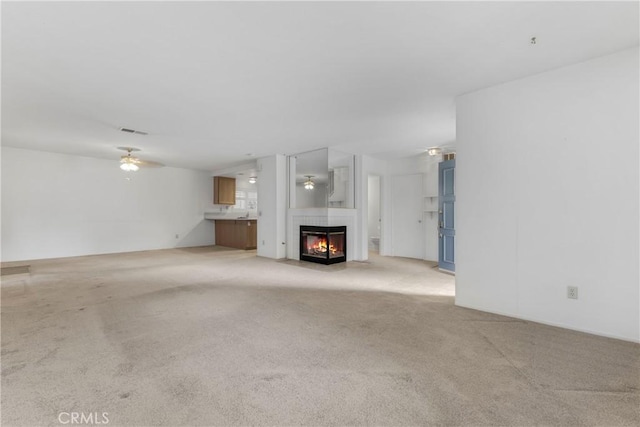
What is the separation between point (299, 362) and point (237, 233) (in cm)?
714

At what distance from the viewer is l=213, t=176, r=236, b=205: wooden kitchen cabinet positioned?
30.4 feet

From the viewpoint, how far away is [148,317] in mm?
2883

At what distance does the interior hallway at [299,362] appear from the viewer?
1526 millimetres

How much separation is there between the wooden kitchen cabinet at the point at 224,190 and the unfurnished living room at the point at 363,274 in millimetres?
4406

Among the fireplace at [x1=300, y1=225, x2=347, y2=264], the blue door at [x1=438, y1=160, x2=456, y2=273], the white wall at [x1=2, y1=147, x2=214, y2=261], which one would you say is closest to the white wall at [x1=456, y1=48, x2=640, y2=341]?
the blue door at [x1=438, y1=160, x2=456, y2=273]

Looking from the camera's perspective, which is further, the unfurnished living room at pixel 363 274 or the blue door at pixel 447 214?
the blue door at pixel 447 214

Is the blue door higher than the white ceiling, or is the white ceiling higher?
the white ceiling

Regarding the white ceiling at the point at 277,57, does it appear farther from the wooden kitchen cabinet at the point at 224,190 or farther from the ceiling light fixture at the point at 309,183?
the wooden kitchen cabinet at the point at 224,190

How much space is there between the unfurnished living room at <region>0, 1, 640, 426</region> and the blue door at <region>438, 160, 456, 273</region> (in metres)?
0.85

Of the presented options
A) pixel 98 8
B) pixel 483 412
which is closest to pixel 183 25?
pixel 98 8

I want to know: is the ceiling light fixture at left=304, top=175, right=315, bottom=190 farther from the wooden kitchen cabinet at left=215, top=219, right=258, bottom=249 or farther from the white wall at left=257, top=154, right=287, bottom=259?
the wooden kitchen cabinet at left=215, top=219, right=258, bottom=249

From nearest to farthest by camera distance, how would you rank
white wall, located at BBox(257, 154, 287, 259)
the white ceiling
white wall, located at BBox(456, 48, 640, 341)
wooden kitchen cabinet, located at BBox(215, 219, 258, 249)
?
the white ceiling, white wall, located at BBox(456, 48, 640, 341), white wall, located at BBox(257, 154, 287, 259), wooden kitchen cabinet, located at BBox(215, 219, 258, 249)

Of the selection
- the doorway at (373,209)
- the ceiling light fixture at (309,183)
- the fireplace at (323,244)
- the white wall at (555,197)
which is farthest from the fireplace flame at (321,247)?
the white wall at (555,197)

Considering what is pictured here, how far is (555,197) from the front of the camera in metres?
2.67
